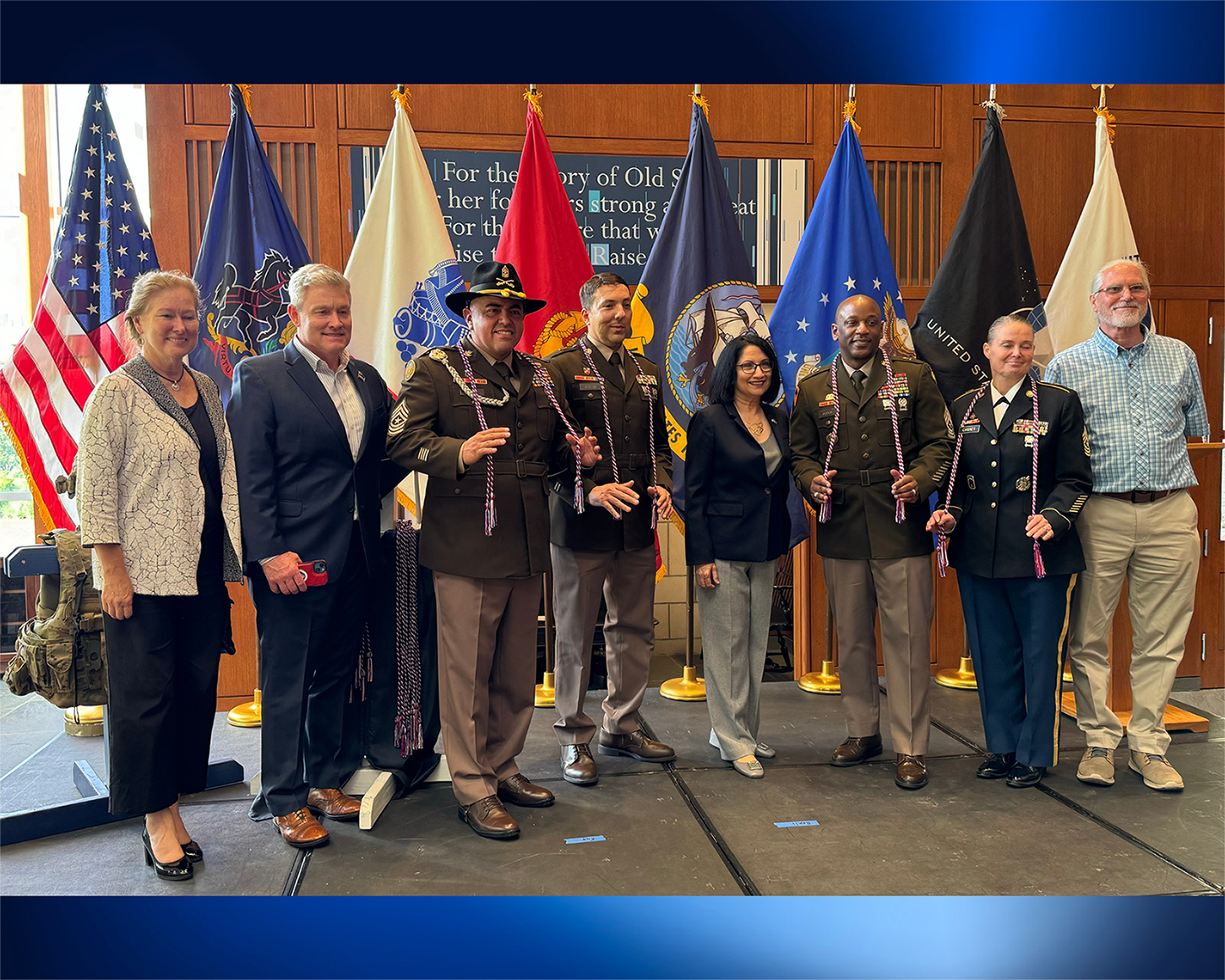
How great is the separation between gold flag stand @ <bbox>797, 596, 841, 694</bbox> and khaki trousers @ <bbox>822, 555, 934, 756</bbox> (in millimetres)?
1133

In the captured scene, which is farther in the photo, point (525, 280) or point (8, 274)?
point (8, 274)

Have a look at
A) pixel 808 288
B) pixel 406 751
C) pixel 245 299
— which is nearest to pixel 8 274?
pixel 245 299

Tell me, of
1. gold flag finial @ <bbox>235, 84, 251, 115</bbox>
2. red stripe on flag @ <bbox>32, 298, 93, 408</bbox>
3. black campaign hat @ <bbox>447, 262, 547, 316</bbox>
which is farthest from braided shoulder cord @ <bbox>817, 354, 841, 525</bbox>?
red stripe on flag @ <bbox>32, 298, 93, 408</bbox>

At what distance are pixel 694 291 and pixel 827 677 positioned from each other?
6.62ft

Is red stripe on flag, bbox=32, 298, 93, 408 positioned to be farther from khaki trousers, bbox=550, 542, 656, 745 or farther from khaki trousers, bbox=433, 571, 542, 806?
khaki trousers, bbox=550, 542, 656, 745

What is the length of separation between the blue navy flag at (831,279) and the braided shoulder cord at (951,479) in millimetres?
905

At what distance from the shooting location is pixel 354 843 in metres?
2.92

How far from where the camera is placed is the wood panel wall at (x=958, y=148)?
14.8 feet

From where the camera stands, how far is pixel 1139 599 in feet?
11.4

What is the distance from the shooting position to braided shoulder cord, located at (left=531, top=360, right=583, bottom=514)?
3141mm

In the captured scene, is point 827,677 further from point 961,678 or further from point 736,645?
point 736,645

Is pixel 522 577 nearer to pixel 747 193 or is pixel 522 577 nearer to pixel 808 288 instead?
pixel 808 288

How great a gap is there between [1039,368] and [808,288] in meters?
1.13

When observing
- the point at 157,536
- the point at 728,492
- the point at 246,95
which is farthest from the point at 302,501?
the point at 246,95
